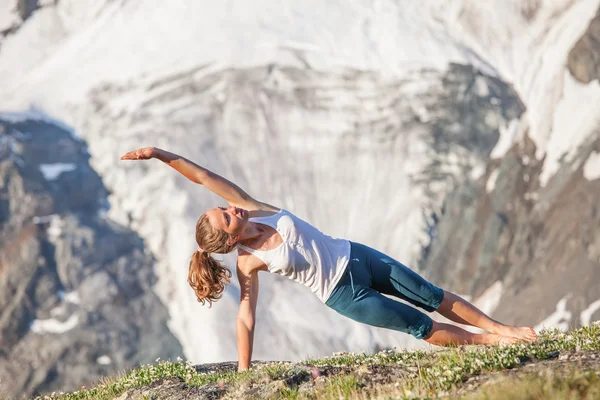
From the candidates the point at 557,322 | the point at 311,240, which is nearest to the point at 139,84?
the point at 557,322

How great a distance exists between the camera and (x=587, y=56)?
61562 millimetres

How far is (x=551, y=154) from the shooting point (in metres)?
59.4

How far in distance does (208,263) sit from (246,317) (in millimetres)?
732

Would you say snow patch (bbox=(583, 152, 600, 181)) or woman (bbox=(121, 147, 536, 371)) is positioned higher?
woman (bbox=(121, 147, 536, 371))

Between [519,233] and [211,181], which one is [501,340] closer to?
[211,181]

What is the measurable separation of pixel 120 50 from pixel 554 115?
33.6 metres

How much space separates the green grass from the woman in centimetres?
38

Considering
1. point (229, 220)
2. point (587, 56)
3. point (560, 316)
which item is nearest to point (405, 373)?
point (229, 220)

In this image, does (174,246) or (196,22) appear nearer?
(174,246)

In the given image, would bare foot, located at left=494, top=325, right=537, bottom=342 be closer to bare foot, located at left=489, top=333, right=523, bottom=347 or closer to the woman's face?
bare foot, located at left=489, top=333, right=523, bottom=347

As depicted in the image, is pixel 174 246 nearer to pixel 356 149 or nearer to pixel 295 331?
pixel 295 331

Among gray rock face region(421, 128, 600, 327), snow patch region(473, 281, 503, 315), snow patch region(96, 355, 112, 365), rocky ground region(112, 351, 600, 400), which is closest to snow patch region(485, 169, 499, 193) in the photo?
gray rock face region(421, 128, 600, 327)

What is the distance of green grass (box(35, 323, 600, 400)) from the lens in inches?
254

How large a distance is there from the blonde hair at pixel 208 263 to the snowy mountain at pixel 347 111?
4714 centimetres
